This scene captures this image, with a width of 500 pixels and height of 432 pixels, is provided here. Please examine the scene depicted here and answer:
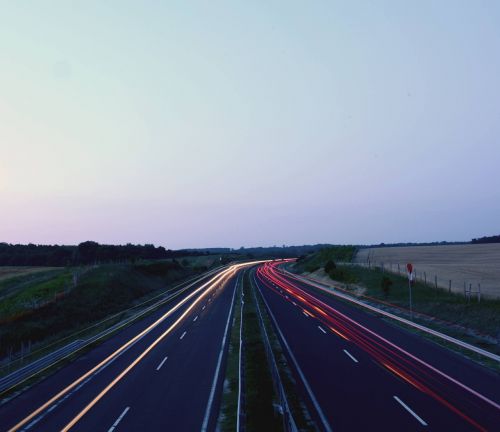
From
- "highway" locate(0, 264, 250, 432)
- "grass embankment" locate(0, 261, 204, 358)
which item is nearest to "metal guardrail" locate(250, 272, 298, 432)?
"highway" locate(0, 264, 250, 432)

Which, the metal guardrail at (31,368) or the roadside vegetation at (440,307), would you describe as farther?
the roadside vegetation at (440,307)

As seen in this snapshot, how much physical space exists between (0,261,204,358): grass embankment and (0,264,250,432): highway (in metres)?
10.7

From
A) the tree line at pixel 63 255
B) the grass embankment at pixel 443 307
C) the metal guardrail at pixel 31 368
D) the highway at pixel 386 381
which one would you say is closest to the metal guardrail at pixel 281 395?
the highway at pixel 386 381

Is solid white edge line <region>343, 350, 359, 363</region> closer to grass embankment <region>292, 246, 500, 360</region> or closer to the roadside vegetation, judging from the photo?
the roadside vegetation

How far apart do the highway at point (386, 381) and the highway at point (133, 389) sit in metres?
4.43

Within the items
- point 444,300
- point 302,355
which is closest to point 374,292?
point 444,300

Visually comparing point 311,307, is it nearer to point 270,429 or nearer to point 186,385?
point 186,385

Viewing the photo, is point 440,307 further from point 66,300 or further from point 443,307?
point 66,300

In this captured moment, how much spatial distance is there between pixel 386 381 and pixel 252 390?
580cm

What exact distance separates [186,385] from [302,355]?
7.35 meters

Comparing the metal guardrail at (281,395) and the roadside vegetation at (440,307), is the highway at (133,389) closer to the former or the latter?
the metal guardrail at (281,395)

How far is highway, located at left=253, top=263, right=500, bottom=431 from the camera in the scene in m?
14.9

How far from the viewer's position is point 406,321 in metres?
34.1

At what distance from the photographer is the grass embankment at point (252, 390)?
15.2m
